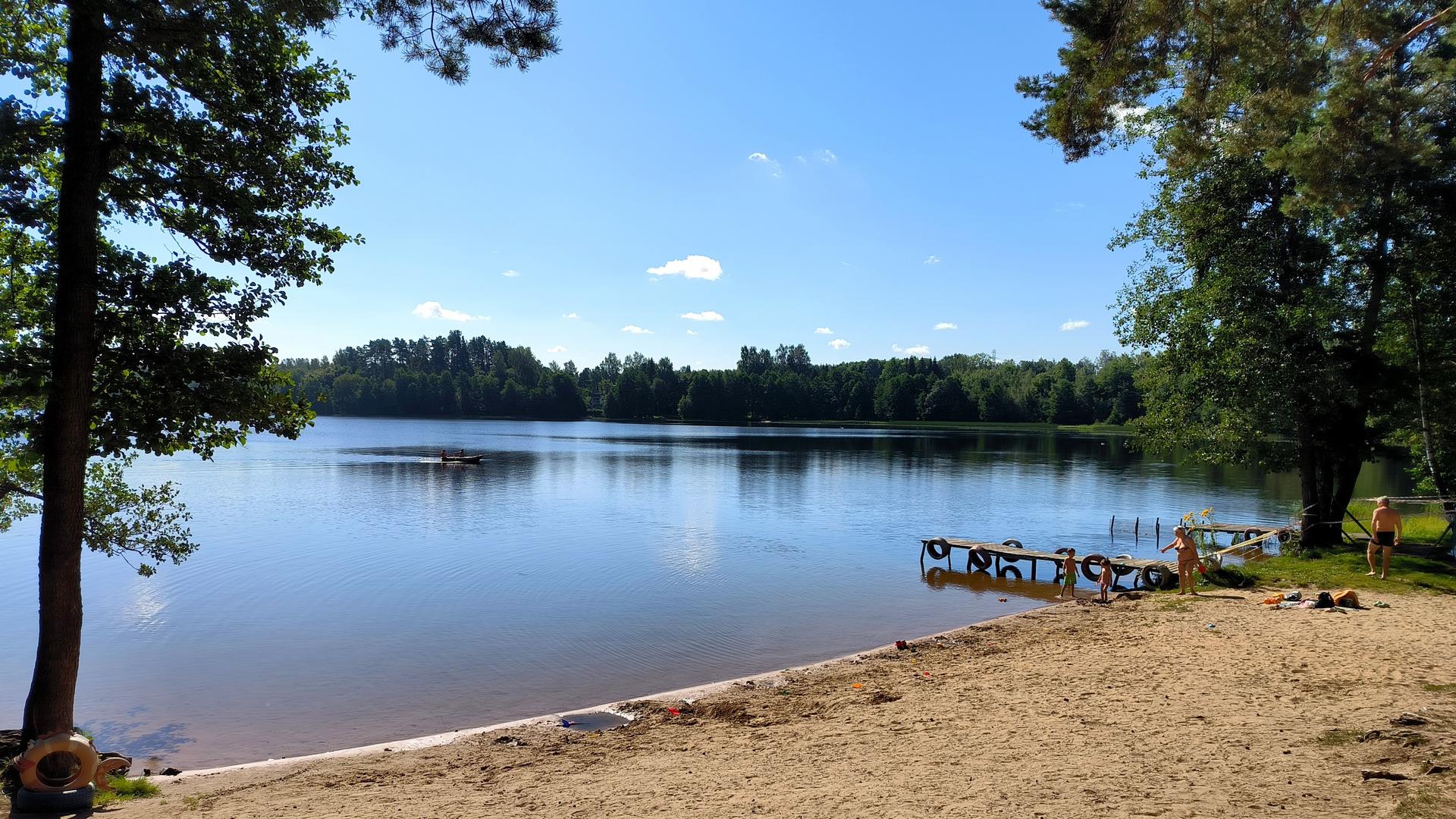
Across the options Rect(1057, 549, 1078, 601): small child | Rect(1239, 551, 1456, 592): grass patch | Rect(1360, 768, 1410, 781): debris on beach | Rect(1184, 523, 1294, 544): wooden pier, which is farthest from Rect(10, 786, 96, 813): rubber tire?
Rect(1184, 523, 1294, 544): wooden pier

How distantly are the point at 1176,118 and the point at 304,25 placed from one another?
1151 centimetres

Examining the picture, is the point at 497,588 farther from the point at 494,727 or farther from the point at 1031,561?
the point at 1031,561

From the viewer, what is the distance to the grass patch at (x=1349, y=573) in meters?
16.1

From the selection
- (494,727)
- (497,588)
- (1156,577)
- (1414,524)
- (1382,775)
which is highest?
(1382,775)

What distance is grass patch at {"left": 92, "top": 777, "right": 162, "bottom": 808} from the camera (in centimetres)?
775

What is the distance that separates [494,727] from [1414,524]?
29.8 meters

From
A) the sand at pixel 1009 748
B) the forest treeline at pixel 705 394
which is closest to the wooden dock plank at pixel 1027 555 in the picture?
the sand at pixel 1009 748

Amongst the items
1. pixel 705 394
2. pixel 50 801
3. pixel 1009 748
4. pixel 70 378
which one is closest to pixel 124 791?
pixel 50 801

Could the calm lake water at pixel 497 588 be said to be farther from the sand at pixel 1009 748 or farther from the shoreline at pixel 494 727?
the sand at pixel 1009 748

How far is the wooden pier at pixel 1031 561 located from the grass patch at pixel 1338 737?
1513 cm

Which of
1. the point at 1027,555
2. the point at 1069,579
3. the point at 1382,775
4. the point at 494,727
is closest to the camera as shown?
the point at 1382,775

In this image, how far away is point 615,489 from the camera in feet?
156

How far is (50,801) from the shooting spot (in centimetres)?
711

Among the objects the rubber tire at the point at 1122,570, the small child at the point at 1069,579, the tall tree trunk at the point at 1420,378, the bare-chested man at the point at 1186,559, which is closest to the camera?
the bare-chested man at the point at 1186,559
